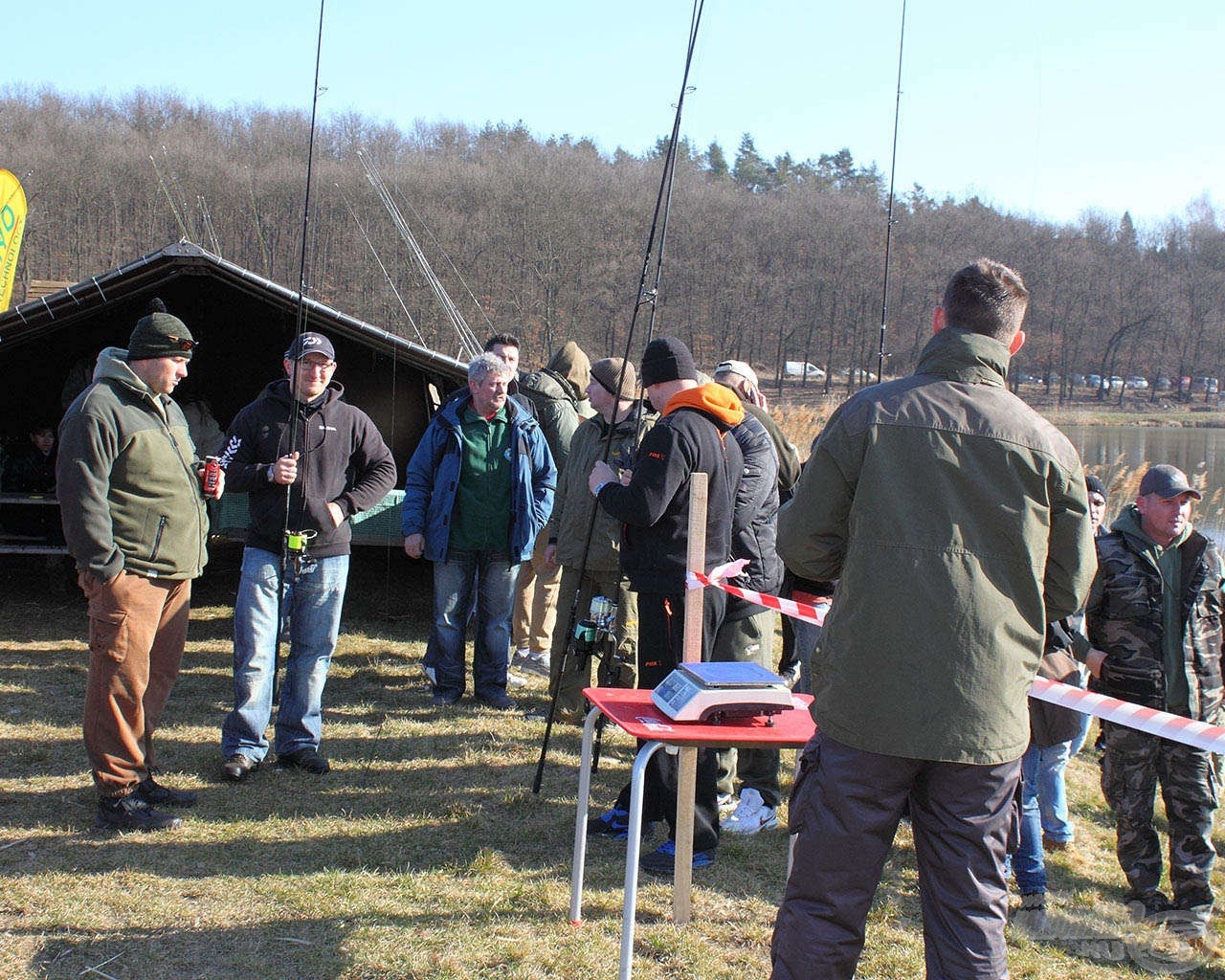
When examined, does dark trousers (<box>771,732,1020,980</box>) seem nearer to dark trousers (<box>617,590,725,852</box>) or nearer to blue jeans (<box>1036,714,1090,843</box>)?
dark trousers (<box>617,590,725,852</box>)

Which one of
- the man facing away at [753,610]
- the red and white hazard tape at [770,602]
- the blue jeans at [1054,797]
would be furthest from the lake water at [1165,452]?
the red and white hazard tape at [770,602]

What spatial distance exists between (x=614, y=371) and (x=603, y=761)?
5.94 feet

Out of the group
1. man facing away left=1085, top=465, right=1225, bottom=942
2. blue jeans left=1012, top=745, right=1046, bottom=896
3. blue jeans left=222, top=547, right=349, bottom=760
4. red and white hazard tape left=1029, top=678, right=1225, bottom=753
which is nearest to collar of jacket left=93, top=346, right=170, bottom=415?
blue jeans left=222, top=547, right=349, bottom=760

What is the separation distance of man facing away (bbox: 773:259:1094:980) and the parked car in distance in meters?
42.8

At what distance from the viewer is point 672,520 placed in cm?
377

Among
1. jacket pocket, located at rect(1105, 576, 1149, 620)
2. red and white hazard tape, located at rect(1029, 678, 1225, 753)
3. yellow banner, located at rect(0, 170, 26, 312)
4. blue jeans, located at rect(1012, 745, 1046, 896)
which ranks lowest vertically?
blue jeans, located at rect(1012, 745, 1046, 896)

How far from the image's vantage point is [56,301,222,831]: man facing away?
146 inches

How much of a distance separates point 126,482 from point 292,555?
0.84 metres

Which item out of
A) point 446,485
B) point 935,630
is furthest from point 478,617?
point 935,630

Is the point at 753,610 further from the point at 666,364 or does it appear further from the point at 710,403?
the point at 666,364

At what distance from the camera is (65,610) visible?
773cm

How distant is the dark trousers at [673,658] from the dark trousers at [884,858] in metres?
1.40

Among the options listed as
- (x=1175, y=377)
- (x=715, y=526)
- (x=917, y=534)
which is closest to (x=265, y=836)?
(x=715, y=526)

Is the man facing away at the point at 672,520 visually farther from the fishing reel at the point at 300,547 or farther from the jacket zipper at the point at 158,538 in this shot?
the jacket zipper at the point at 158,538
